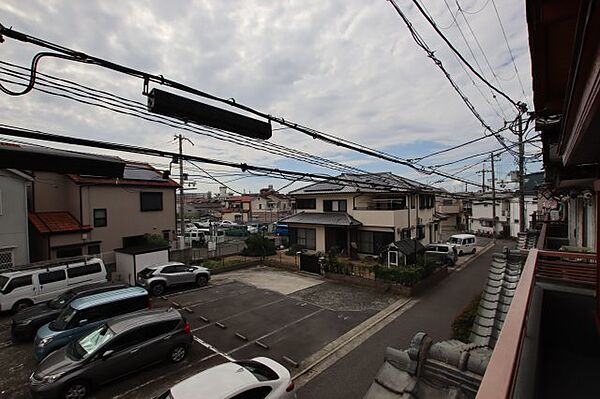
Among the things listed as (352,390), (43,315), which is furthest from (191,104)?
(43,315)

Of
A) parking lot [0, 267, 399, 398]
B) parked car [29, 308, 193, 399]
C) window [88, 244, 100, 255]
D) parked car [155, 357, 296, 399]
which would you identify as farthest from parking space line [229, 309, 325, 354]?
window [88, 244, 100, 255]

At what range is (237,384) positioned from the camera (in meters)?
5.21

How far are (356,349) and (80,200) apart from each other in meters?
16.0

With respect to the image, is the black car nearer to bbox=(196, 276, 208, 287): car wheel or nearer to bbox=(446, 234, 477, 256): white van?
bbox=(196, 276, 208, 287): car wheel

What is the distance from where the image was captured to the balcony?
5.53ft

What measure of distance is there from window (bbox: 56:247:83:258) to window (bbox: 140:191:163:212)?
13.0 feet

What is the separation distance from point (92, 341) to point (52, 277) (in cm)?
703

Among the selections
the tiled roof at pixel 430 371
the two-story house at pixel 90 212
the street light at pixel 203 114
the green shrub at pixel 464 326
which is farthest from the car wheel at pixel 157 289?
the tiled roof at pixel 430 371

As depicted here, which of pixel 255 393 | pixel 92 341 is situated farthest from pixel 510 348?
pixel 92 341

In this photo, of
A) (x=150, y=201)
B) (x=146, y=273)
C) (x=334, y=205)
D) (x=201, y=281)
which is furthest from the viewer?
(x=334, y=205)

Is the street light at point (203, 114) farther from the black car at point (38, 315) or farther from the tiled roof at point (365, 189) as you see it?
the tiled roof at point (365, 189)

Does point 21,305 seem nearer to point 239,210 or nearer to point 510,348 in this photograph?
point 510,348

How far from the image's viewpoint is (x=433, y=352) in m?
3.83

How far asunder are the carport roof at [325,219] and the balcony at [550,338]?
13493mm
